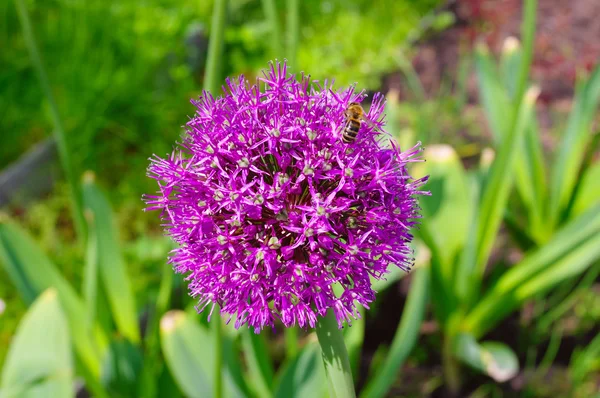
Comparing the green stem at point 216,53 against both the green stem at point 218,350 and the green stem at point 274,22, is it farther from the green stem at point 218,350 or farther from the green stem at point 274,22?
the green stem at point 274,22

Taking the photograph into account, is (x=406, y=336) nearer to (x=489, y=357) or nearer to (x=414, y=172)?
(x=489, y=357)

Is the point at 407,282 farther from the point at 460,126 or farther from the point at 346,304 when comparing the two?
the point at 346,304

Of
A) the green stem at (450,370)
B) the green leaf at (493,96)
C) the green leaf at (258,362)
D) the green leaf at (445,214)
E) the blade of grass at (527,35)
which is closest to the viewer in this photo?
the blade of grass at (527,35)

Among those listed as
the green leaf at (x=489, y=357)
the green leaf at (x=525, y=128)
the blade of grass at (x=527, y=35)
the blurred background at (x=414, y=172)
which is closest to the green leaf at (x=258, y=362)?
the blurred background at (x=414, y=172)

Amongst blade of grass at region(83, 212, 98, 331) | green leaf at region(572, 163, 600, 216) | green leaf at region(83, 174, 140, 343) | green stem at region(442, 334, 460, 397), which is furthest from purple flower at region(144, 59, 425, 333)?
green leaf at region(572, 163, 600, 216)

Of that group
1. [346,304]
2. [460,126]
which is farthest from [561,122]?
[346,304]

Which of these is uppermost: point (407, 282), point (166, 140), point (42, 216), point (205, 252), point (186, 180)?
point (166, 140)

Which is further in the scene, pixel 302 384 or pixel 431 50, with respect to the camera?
pixel 431 50
